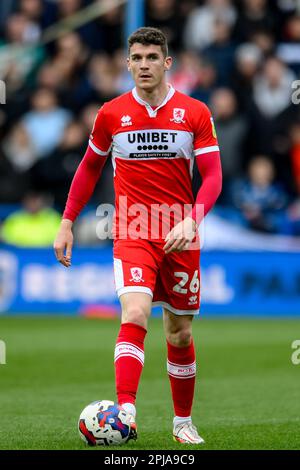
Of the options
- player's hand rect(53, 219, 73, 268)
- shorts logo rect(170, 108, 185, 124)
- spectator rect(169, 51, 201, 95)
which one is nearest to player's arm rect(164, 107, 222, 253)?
shorts logo rect(170, 108, 185, 124)

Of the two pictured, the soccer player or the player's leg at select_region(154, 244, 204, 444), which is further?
the player's leg at select_region(154, 244, 204, 444)

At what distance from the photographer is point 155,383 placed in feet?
35.5

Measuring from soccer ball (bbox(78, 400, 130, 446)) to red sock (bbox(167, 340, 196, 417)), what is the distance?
2.88 feet

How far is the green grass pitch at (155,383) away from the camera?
7.59 m

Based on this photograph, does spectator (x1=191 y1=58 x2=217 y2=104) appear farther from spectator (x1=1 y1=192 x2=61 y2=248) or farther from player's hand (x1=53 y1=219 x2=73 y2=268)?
player's hand (x1=53 y1=219 x2=73 y2=268)

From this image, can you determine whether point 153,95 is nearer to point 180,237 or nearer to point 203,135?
point 203,135

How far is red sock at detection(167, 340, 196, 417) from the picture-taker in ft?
25.3

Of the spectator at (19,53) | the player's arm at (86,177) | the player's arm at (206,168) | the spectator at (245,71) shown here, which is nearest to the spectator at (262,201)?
the spectator at (245,71)

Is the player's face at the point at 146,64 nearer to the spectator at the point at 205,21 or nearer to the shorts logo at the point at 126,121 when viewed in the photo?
the shorts logo at the point at 126,121

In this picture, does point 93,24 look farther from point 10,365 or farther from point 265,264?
point 10,365

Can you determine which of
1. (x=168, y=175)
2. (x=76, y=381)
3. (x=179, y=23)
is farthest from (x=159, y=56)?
(x=179, y=23)

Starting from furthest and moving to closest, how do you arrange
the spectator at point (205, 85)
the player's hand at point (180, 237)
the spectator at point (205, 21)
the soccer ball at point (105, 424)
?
the spectator at point (205, 21)
the spectator at point (205, 85)
the player's hand at point (180, 237)
the soccer ball at point (105, 424)

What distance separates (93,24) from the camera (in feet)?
63.7

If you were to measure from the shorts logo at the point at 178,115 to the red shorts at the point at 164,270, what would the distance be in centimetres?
77
